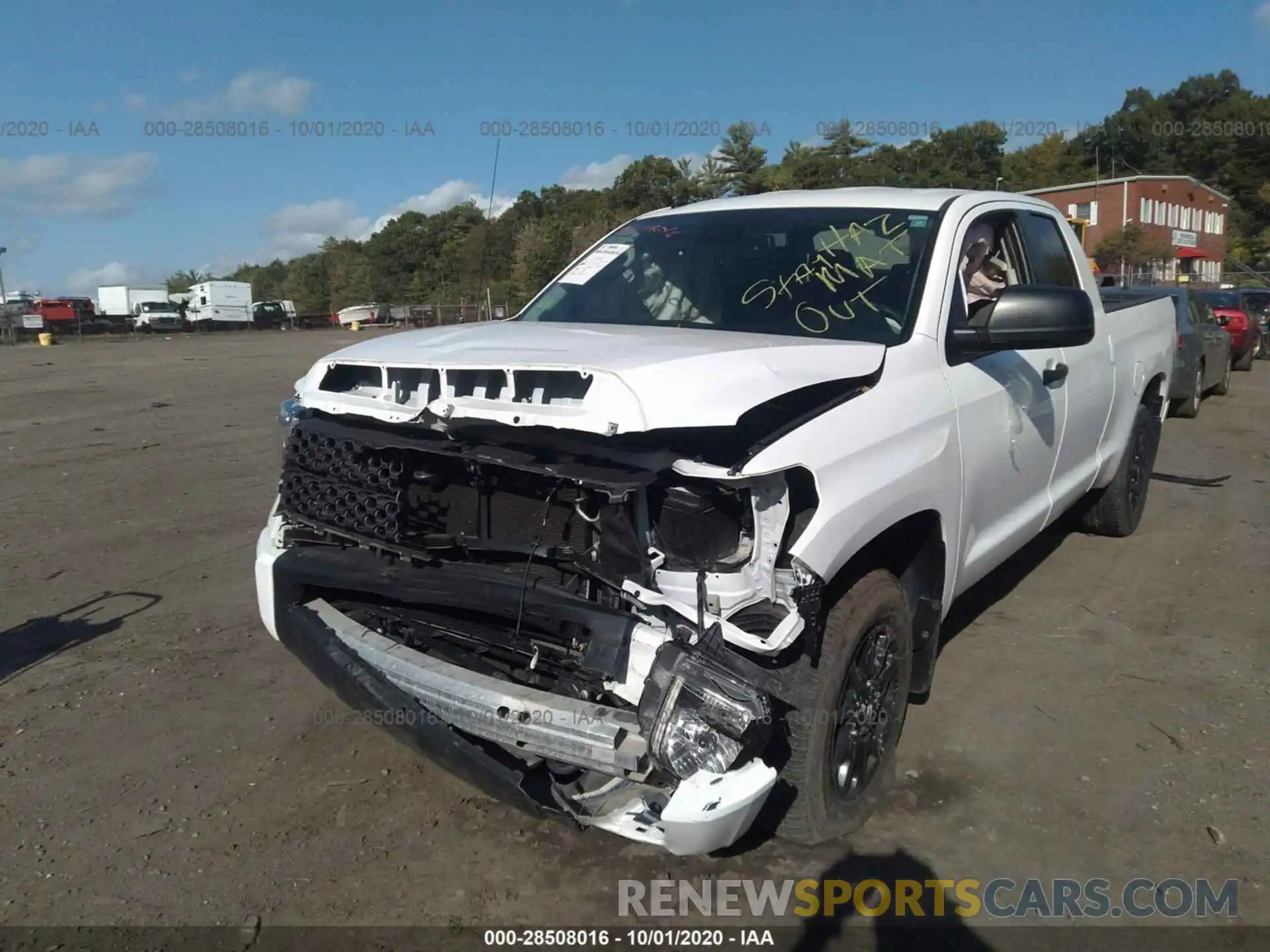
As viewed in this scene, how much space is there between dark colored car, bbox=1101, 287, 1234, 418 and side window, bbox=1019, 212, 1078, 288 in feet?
20.0

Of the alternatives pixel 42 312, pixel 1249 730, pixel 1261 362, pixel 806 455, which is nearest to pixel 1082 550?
pixel 1249 730

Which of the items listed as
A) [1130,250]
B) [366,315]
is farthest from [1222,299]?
[366,315]

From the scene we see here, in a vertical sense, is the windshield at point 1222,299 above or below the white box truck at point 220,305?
below

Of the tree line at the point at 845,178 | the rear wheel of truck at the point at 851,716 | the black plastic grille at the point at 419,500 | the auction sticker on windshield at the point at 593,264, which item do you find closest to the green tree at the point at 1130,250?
the tree line at the point at 845,178

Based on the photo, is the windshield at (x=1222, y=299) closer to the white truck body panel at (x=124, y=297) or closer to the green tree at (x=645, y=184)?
the green tree at (x=645, y=184)

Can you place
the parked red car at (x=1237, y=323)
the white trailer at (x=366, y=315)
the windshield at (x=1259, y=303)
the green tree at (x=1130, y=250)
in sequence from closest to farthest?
1. the parked red car at (x=1237, y=323)
2. the windshield at (x=1259, y=303)
3. the green tree at (x=1130, y=250)
4. the white trailer at (x=366, y=315)

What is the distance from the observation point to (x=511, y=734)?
262 centimetres

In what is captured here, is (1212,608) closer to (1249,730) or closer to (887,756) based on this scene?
(1249,730)

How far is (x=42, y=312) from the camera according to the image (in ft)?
141

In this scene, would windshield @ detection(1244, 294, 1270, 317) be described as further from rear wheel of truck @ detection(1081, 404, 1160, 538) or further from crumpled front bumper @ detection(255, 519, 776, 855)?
crumpled front bumper @ detection(255, 519, 776, 855)

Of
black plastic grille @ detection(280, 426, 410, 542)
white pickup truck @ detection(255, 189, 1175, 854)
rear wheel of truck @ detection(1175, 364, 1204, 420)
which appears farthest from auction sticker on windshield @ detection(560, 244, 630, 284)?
rear wheel of truck @ detection(1175, 364, 1204, 420)

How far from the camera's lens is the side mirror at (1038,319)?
333 centimetres

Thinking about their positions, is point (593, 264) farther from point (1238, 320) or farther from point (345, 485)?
point (1238, 320)

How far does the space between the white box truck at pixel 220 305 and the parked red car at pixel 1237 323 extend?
43212 millimetres
